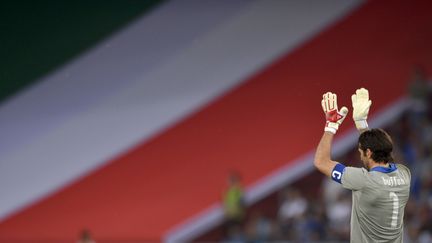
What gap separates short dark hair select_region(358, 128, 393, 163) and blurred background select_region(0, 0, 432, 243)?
9443 millimetres

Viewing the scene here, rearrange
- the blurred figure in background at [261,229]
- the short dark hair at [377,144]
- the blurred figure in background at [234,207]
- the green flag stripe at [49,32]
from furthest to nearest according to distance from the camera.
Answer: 1. the green flag stripe at [49,32]
2. the blurred figure in background at [234,207]
3. the blurred figure in background at [261,229]
4. the short dark hair at [377,144]

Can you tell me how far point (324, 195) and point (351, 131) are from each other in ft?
4.53

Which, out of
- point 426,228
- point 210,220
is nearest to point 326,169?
point 426,228

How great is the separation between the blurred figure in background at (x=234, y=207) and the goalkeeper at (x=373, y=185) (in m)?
8.96

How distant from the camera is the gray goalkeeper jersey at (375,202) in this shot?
552cm

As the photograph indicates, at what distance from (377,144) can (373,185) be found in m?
0.26

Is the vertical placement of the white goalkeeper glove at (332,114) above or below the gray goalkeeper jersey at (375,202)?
above

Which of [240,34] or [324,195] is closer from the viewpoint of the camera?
[324,195]

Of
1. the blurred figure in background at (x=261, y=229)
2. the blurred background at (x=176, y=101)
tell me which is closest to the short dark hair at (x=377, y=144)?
the blurred figure in background at (x=261, y=229)

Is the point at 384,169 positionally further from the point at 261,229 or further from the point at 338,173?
the point at 261,229

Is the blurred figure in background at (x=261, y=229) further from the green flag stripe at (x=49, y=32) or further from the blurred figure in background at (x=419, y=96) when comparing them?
the green flag stripe at (x=49, y=32)

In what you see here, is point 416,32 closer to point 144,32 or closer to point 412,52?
point 412,52

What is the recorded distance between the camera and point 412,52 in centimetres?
1543

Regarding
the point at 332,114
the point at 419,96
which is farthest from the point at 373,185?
the point at 419,96
